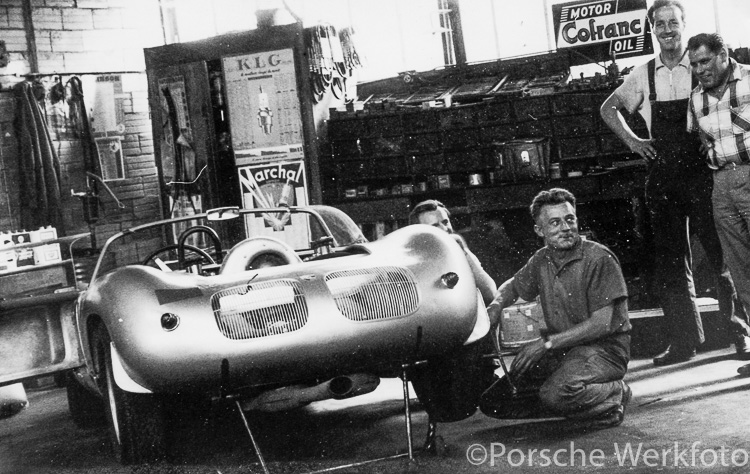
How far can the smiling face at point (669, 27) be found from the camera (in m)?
6.35

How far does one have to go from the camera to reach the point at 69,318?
6.83 metres

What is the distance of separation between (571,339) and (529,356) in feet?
0.72

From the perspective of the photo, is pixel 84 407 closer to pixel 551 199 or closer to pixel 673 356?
pixel 551 199

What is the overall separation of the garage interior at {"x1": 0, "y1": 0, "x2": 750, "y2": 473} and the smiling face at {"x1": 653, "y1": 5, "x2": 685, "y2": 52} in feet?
9.10

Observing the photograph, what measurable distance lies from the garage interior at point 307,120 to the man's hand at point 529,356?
3.82m

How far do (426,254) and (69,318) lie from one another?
294cm

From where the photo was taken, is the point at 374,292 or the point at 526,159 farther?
the point at 526,159

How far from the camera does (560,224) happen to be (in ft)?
17.0

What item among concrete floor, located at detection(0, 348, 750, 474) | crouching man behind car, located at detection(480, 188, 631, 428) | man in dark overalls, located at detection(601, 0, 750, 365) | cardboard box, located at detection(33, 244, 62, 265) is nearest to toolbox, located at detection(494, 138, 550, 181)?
man in dark overalls, located at detection(601, 0, 750, 365)

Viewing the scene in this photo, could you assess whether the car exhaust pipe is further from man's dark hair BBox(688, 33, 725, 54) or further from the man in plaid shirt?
man's dark hair BBox(688, 33, 725, 54)

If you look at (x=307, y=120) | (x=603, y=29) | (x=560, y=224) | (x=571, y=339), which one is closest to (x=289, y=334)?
(x=571, y=339)

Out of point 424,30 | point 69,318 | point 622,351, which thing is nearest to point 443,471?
point 622,351

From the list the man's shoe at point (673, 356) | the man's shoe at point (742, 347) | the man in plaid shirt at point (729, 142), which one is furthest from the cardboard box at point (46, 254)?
the man in plaid shirt at point (729, 142)

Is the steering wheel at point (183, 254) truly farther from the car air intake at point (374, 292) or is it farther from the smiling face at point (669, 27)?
the smiling face at point (669, 27)
